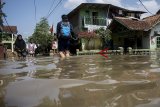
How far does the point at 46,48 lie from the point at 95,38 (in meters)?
7.53

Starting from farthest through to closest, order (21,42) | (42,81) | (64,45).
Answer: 1. (21,42)
2. (64,45)
3. (42,81)

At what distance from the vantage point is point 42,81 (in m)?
3.88

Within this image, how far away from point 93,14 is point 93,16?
36 centimetres

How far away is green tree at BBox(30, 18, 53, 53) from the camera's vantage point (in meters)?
36.5

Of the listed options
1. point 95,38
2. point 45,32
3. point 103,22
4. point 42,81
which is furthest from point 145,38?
point 42,81

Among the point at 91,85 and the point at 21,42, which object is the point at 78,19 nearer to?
the point at 21,42

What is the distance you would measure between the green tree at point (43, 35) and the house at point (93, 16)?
4271 mm

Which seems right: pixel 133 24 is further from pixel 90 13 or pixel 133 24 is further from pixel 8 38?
pixel 8 38

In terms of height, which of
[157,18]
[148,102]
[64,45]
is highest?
[157,18]

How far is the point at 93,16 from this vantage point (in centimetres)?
3359

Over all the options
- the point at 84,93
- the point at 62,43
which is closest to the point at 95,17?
the point at 62,43

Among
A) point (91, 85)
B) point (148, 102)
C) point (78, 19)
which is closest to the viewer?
point (148, 102)

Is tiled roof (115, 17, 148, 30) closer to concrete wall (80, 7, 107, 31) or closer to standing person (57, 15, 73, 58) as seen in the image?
concrete wall (80, 7, 107, 31)

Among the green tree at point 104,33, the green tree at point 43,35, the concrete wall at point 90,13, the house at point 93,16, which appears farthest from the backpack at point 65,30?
the green tree at point 43,35
